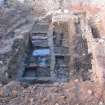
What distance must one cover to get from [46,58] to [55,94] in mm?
3776

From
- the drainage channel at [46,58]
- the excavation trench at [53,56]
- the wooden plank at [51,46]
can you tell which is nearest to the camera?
the excavation trench at [53,56]

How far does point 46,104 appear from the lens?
680 cm

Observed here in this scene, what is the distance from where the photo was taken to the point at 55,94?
7.15 m

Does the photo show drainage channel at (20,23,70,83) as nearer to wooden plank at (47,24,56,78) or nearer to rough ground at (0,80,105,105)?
wooden plank at (47,24,56,78)

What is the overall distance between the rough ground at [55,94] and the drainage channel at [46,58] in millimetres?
1620

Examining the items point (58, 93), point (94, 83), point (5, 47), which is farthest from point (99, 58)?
point (5, 47)

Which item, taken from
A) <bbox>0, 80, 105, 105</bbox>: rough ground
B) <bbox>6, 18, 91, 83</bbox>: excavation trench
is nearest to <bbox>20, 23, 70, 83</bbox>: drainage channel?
<bbox>6, 18, 91, 83</bbox>: excavation trench

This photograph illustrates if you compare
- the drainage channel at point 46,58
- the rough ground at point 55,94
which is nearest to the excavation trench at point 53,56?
the drainage channel at point 46,58

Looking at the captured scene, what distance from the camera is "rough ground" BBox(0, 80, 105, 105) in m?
6.88

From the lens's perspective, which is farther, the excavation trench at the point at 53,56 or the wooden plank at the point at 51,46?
the wooden plank at the point at 51,46

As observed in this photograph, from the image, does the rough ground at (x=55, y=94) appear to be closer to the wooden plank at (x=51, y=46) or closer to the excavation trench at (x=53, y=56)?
the excavation trench at (x=53, y=56)

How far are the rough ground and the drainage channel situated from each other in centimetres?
162

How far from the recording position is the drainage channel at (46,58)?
959 cm

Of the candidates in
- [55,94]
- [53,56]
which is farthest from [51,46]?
[55,94]
